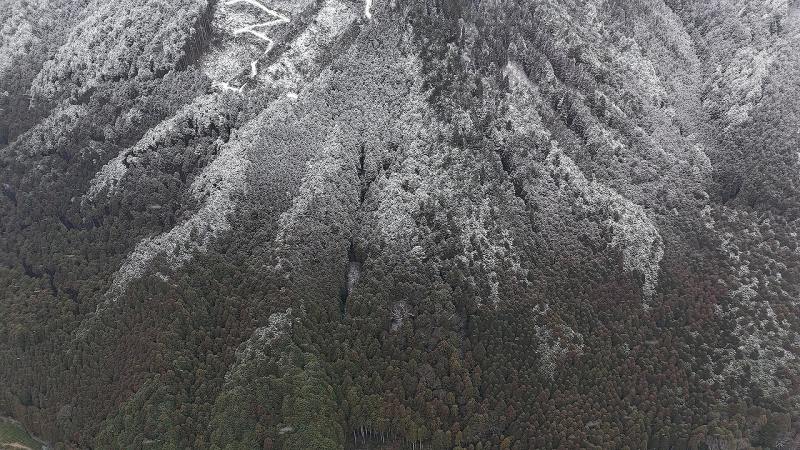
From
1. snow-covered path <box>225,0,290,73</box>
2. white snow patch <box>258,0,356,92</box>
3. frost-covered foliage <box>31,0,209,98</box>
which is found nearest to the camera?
frost-covered foliage <box>31,0,209,98</box>

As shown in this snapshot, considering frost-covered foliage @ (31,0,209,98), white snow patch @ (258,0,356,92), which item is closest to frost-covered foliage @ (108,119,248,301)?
white snow patch @ (258,0,356,92)

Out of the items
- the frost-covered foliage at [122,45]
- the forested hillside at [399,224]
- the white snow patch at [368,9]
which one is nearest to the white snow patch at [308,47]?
the forested hillside at [399,224]

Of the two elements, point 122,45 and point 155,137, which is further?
point 122,45

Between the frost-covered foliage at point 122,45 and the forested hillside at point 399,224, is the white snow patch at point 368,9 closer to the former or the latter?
the forested hillside at point 399,224

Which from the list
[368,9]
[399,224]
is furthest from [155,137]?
[368,9]

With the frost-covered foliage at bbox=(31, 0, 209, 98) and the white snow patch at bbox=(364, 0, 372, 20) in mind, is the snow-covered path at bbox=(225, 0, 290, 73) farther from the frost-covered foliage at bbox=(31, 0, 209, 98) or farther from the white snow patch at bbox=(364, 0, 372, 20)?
the white snow patch at bbox=(364, 0, 372, 20)

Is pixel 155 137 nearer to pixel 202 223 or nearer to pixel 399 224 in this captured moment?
pixel 202 223

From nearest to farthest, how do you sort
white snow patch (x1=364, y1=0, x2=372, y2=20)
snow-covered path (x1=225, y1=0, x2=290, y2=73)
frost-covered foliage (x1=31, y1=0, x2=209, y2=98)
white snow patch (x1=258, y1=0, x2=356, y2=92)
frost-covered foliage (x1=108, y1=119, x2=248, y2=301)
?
frost-covered foliage (x1=108, y1=119, x2=248, y2=301) → frost-covered foliage (x1=31, y1=0, x2=209, y2=98) → white snow patch (x1=258, y1=0, x2=356, y2=92) → snow-covered path (x1=225, y1=0, x2=290, y2=73) → white snow patch (x1=364, y1=0, x2=372, y2=20)

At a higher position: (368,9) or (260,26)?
(368,9)

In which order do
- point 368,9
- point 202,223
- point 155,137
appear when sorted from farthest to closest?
1. point 368,9
2. point 155,137
3. point 202,223
